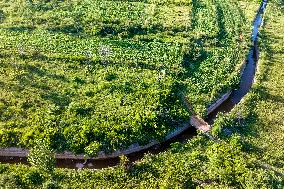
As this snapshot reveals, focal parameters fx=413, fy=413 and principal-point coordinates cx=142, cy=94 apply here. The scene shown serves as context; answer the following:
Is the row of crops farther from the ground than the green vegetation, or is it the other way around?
the row of crops

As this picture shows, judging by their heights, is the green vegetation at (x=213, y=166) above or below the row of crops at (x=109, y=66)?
below

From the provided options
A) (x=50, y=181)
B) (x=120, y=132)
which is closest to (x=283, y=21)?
(x=120, y=132)

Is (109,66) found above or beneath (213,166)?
above

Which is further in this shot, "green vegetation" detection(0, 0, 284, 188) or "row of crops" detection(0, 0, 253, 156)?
"row of crops" detection(0, 0, 253, 156)

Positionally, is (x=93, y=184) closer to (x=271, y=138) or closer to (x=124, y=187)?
(x=124, y=187)

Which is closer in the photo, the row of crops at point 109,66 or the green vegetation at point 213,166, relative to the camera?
the green vegetation at point 213,166
